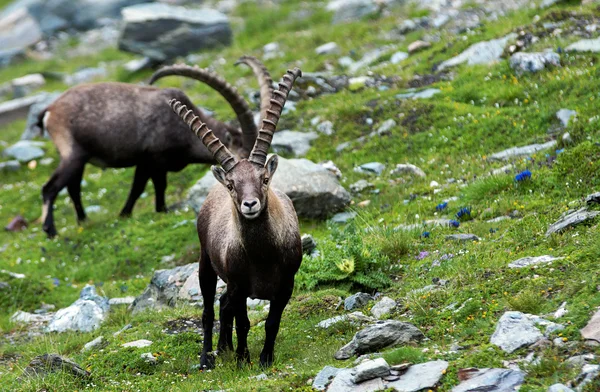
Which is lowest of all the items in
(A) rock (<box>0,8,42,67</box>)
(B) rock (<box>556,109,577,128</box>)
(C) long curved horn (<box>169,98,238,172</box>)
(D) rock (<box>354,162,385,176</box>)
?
(A) rock (<box>0,8,42,67</box>)

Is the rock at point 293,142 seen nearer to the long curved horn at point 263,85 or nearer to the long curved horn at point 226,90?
the long curved horn at point 226,90

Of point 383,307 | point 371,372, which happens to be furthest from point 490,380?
point 383,307

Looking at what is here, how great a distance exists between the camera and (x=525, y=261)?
8.23 m

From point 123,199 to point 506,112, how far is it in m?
7.82

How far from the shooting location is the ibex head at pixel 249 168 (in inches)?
287

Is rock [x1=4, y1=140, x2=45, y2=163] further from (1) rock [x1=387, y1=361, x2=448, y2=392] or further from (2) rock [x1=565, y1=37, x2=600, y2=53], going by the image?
(1) rock [x1=387, y1=361, x2=448, y2=392]

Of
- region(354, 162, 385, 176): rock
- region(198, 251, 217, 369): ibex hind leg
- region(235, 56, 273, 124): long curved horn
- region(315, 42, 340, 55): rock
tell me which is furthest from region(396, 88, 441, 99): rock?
region(198, 251, 217, 369): ibex hind leg

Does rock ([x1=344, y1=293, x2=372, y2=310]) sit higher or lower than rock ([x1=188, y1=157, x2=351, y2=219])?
higher

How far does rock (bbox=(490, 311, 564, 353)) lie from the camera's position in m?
6.39

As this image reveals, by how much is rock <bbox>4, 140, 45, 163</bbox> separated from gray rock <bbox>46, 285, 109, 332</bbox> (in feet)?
32.4

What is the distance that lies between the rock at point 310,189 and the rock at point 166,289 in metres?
1.92

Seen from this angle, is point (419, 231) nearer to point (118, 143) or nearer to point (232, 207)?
point (232, 207)

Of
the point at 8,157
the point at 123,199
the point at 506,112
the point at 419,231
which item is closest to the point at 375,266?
the point at 419,231

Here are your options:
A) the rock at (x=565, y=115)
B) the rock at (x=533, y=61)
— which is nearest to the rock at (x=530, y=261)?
the rock at (x=565, y=115)
